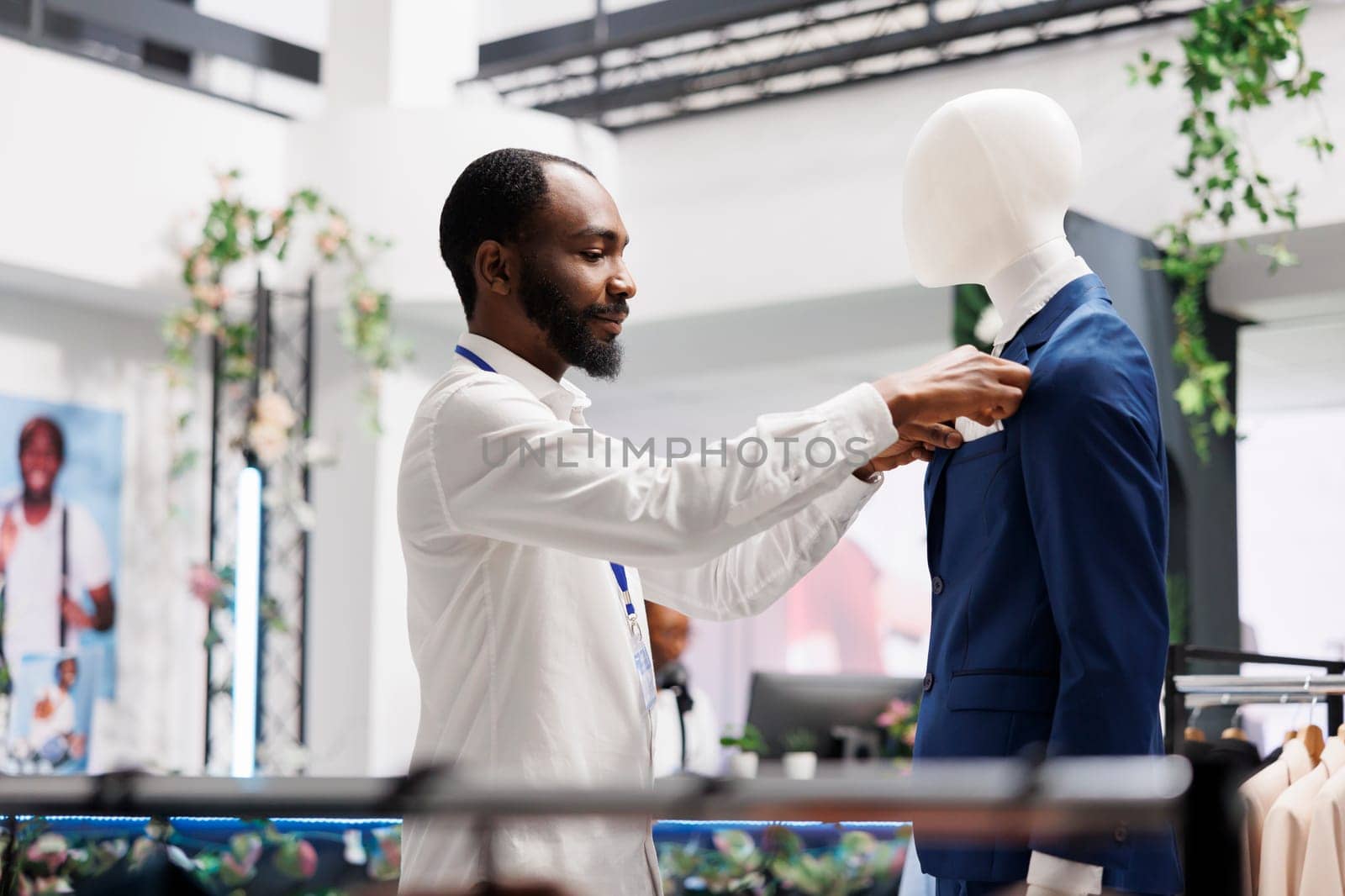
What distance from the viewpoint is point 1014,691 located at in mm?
1570

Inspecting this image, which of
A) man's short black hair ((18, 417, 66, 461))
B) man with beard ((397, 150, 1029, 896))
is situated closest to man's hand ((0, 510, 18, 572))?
man's short black hair ((18, 417, 66, 461))

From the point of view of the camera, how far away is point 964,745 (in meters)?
1.59

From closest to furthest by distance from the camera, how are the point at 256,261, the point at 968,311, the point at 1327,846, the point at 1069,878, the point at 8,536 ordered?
the point at 1069,878, the point at 1327,846, the point at 968,311, the point at 8,536, the point at 256,261

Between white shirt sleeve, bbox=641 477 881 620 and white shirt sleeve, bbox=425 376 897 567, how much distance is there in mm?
337

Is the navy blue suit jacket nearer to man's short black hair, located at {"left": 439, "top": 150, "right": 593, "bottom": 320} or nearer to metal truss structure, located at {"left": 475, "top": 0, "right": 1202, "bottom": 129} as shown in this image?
man's short black hair, located at {"left": 439, "top": 150, "right": 593, "bottom": 320}

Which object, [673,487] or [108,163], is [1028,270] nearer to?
[673,487]

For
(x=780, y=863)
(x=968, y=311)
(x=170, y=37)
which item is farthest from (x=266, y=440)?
(x=780, y=863)

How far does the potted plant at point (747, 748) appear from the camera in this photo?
538 cm

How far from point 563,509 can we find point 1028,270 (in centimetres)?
63

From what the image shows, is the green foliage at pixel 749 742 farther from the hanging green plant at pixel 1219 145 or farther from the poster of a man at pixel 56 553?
the poster of a man at pixel 56 553

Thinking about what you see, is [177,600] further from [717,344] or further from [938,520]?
[938,520]

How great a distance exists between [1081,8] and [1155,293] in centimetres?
98

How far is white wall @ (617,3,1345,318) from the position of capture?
4703 mm

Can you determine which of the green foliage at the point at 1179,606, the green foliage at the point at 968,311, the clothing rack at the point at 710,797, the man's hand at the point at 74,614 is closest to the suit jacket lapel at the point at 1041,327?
the clothing rack at the point at 710,797
